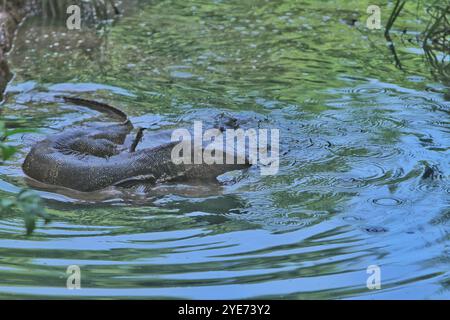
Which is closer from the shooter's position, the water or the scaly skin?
the water

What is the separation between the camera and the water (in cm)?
464

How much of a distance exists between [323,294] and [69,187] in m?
2.62

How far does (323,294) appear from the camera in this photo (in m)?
4.34

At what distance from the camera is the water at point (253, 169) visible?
4.64 meters

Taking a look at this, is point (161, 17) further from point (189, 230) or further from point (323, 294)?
point (323, 294)

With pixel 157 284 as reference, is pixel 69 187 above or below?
below

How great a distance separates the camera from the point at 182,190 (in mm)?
6246

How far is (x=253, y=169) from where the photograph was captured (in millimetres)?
6465

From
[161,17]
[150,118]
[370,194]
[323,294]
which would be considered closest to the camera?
[323,294]

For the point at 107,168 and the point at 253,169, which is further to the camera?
the point at 253,169

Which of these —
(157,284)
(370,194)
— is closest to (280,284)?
(157,284)

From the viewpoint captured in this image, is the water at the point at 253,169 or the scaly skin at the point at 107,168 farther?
the scaly skin at the point at 107,168

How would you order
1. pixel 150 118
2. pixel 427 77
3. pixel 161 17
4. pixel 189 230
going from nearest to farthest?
pixel 189 230 → pixel 150 118 → pixel 427 77 → pixel 161 17

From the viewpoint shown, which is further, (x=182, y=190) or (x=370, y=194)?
(x=182, y=190)
